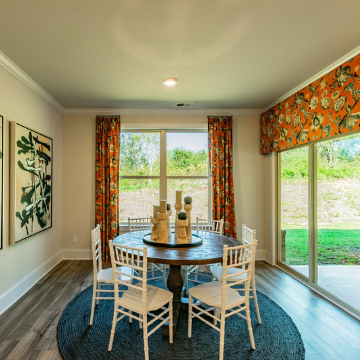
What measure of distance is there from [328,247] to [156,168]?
9.42 ft

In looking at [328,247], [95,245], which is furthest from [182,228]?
[328,247]

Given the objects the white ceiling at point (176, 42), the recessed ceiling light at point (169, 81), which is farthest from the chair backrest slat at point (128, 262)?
the recessed ceiling light at point (169, 81)

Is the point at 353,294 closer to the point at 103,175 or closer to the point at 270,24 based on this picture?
the point at 270,24

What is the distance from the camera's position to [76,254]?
14.1 feet

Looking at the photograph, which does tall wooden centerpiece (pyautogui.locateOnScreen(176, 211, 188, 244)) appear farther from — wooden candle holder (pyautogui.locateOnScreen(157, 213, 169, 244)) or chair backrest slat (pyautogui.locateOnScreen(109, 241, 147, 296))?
chair backrest slat (pyautogui.locateOnScreen(109, 241, 147, 296))

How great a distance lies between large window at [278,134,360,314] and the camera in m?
2.65

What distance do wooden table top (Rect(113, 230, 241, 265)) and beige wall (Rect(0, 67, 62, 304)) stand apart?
129cm

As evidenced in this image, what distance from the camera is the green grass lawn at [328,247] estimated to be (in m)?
2.65

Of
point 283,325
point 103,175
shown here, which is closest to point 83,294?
point 103,175

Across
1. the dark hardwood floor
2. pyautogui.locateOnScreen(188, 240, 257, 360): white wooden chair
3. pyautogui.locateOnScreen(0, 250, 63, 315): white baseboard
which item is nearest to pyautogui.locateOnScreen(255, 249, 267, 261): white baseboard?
the dark hardwood floor

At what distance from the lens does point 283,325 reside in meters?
2.36

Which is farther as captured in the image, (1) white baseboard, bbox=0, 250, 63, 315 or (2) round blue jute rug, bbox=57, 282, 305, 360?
(1) white baseboard, bbox=0, 250, 63, 315

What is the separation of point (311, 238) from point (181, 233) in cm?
188

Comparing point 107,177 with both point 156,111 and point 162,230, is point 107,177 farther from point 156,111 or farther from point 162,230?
point 162,230
